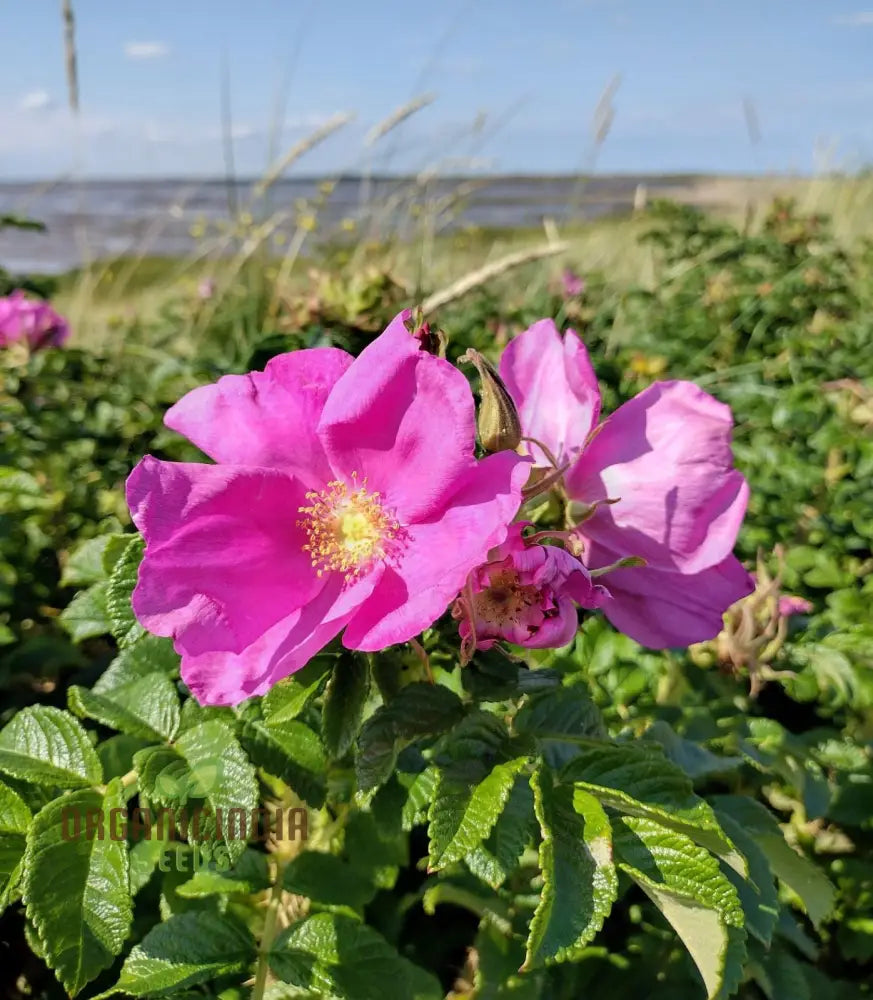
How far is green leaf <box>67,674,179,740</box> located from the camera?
925mm

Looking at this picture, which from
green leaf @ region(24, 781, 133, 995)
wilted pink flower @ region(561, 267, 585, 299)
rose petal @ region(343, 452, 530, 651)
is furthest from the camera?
wilted pink flower @ region(561, 267, 585, 299)

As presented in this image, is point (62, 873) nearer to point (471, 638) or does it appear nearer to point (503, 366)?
point (471, 638)

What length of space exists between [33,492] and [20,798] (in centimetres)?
74

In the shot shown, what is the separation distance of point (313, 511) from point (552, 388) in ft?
0.95

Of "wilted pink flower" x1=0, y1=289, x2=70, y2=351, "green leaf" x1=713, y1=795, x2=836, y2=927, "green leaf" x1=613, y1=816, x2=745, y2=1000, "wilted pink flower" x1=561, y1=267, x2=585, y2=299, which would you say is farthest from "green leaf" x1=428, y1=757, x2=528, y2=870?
"wilted pink flower" x1=561, y1=267, x2=585, y2=299

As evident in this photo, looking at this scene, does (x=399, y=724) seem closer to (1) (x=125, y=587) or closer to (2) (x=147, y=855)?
(1) (x=125, y=587)

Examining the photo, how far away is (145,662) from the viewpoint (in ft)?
3.46

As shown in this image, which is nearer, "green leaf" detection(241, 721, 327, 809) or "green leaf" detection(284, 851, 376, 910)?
"green leaf" detection(241, 721, 327, 809)

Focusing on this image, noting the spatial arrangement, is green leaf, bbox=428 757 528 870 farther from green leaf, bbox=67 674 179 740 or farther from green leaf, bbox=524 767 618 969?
green leaf, bbox=67 674 179 740

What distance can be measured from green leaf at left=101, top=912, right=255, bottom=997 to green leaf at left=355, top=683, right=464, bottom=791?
1.04ft

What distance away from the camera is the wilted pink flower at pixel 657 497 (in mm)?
877

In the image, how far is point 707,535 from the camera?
881mm

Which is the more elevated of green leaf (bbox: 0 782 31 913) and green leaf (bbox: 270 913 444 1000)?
green leaf (bbox: 0 782 31 913)

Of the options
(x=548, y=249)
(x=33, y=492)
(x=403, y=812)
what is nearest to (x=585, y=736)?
(x=403, y=812)
